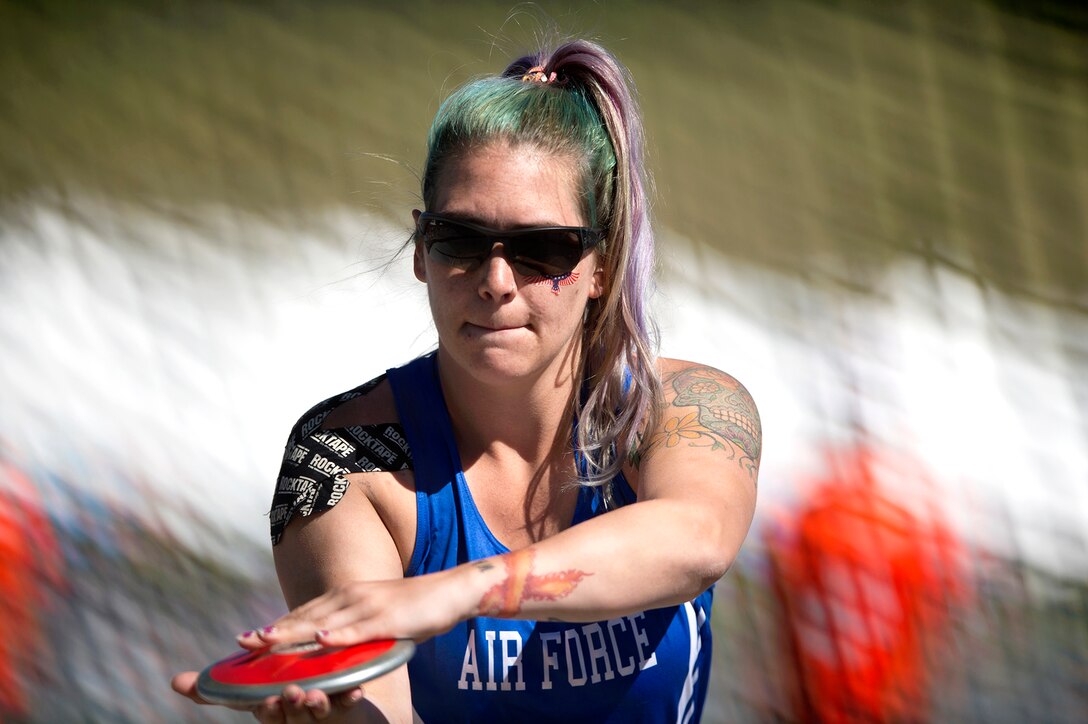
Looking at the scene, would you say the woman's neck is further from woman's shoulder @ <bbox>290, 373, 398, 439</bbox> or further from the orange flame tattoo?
the orange flame tattoo

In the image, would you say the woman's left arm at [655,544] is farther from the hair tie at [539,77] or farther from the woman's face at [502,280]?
the hair tie at [539,77]

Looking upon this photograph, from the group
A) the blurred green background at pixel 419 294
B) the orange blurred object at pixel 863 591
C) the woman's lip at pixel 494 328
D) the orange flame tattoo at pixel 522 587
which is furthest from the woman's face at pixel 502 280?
the orange blurred object at pixel 863 591

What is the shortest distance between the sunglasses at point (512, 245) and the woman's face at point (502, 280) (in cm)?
2

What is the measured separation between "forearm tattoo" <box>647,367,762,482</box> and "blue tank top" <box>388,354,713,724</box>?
0.53ft

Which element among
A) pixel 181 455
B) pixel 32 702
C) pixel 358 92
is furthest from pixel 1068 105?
pixel 32 702

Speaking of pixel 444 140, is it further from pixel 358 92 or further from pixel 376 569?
pixel 358 92

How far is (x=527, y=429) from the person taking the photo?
6.56 ft

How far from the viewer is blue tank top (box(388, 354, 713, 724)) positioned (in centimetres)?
182

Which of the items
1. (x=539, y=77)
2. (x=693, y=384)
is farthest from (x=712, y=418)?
(x=539, y=77)

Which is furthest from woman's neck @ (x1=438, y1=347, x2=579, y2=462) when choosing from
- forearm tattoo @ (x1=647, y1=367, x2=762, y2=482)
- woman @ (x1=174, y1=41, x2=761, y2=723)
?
forearm tattoo @ (x1=647, y1=367, x2=762, y2=482)

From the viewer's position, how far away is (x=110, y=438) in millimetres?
3371

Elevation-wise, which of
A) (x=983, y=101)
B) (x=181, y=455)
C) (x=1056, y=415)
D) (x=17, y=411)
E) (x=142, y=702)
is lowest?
(x=142, y=702)

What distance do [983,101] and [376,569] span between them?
2434 mm

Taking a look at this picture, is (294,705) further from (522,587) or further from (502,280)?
(502,280)
